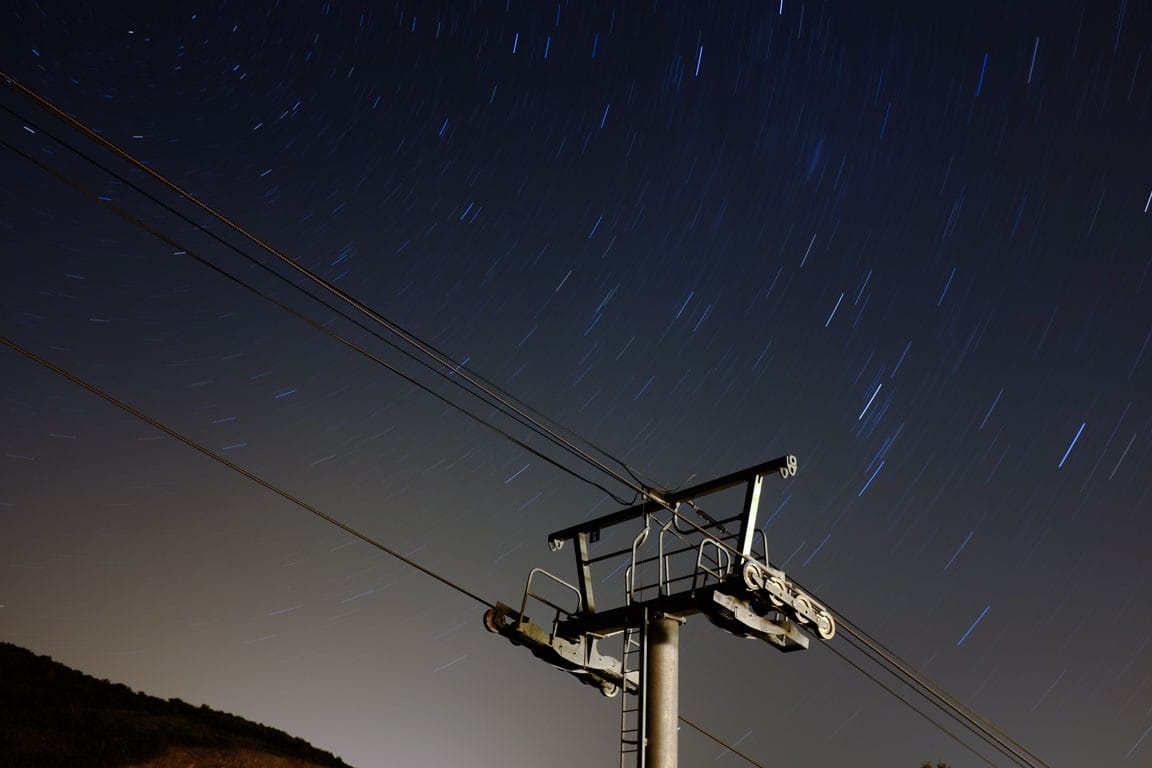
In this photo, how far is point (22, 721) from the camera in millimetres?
28672

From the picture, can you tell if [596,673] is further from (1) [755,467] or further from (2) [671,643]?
(1) [755,467]

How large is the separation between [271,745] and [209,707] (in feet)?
21.2

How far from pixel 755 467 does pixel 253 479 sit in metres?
6.97

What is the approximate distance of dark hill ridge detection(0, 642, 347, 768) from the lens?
88.8 feet

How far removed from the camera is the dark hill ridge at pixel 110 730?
88.8ft

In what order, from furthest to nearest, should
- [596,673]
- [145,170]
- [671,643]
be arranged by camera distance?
1. [596,673]
2. [671,643]
3. [145,170]

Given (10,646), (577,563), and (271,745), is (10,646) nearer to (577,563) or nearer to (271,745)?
(271,745)

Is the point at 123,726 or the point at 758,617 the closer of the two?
the point at 758,617

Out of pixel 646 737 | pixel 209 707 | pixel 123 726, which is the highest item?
pixel 209 707

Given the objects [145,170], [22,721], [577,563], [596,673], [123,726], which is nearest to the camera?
[145,170]

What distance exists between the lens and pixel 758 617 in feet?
39.4

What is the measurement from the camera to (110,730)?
2973cm

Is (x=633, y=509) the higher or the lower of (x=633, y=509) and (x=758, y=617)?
the higher

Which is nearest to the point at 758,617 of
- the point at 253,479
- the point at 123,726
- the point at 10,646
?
the point at 253,479
